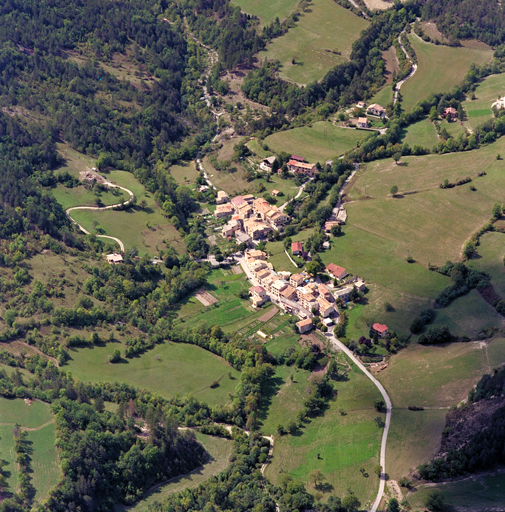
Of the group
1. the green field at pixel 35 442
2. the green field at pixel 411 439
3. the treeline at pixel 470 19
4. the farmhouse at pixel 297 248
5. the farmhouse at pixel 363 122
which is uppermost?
the treeline at pixel 470 19

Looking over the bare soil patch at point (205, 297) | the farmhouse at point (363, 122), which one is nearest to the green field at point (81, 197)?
the bare soil patch at point (205, 297)

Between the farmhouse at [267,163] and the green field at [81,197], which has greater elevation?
the farmhouse at [267,163]

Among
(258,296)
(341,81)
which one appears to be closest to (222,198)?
(258,296)

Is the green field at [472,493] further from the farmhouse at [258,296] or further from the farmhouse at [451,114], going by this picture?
the farmhouse at [451,114]

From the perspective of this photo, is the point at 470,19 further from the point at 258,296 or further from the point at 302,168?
the point at 258,296

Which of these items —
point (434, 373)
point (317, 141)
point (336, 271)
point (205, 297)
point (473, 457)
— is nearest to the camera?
point (473, 457)

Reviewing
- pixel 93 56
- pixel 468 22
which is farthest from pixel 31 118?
pixel 468 22
